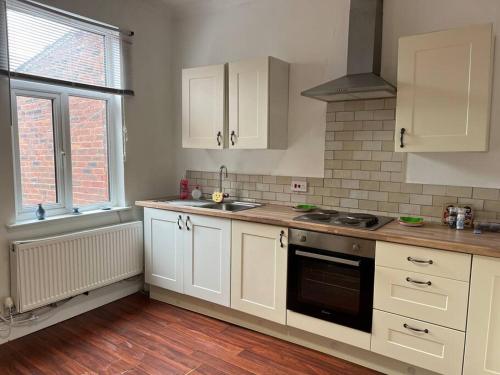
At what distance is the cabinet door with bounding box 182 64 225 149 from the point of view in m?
3.13

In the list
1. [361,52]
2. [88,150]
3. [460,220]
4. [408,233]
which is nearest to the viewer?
[408,233]

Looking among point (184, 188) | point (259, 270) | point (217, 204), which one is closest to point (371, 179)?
point (259, 270)

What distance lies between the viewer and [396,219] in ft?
8.64

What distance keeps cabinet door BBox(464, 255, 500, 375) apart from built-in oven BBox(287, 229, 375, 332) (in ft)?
1.74

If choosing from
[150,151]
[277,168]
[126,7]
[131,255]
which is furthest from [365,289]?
[126,7]

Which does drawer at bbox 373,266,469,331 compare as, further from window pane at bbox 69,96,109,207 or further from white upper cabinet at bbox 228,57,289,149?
window pane at bbox 69,96,109,207

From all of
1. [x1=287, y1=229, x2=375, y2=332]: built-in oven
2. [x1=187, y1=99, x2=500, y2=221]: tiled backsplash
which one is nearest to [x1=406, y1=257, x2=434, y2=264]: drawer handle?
[x1=287, y1=229, x2=375, y2=332]: built-in oven

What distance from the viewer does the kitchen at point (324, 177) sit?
211 cm

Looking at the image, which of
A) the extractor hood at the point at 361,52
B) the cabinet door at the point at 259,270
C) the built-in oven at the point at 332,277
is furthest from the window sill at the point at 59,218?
the extractor hood at the point at 361,52

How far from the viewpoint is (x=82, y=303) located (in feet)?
10.4

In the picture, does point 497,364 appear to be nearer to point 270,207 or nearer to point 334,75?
point 270,207

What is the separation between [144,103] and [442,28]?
8.46ft

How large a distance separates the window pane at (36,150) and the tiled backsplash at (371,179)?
1.94 meters

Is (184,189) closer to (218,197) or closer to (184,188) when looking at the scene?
(184,188)
